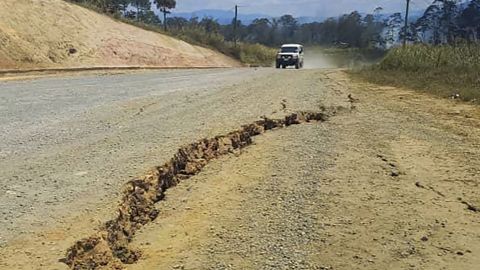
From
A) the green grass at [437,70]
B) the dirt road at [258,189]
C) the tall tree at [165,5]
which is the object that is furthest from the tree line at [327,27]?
the dirt road at [258,189]

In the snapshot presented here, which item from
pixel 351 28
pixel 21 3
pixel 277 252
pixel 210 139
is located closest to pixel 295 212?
pixel 277 252

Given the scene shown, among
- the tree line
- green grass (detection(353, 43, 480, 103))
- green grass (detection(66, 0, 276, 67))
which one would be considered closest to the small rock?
green grass (detection(353, 43, 480, 103))

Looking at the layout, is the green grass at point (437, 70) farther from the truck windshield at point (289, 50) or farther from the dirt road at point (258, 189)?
the truck windshield at point (289, 50)

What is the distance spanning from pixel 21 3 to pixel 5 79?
1307 cm

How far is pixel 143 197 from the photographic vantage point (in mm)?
5168

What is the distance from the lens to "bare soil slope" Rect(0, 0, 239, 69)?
25516 millimetres

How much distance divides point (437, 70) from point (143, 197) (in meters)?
16.9

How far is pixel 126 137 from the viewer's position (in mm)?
7594

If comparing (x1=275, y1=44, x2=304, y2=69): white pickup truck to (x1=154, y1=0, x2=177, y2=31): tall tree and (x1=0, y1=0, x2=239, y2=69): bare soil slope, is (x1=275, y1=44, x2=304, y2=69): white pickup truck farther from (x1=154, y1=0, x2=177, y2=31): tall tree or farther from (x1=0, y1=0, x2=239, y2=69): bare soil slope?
(x1=154, y1=0, x2=177, y2=31): tall tree

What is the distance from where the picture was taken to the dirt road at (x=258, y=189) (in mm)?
3896

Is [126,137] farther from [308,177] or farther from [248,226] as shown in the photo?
[248,226]

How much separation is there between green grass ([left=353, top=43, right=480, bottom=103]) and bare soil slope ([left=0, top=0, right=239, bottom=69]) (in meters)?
14.4

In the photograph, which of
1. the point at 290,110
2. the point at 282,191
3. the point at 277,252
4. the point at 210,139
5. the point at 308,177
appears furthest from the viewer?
the point at 290,110

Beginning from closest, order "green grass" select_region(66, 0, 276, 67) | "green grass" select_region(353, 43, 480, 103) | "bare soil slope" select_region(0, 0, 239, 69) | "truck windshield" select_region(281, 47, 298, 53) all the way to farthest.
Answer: "green grass" select_region(353, 43, 480, 103)
"bare soil slope" select_region(0, 0, 239, 69)
"truck windshield" select_region(281, 47, 298, 53)
"green grass" select_region(66, 0, 276, 67)
